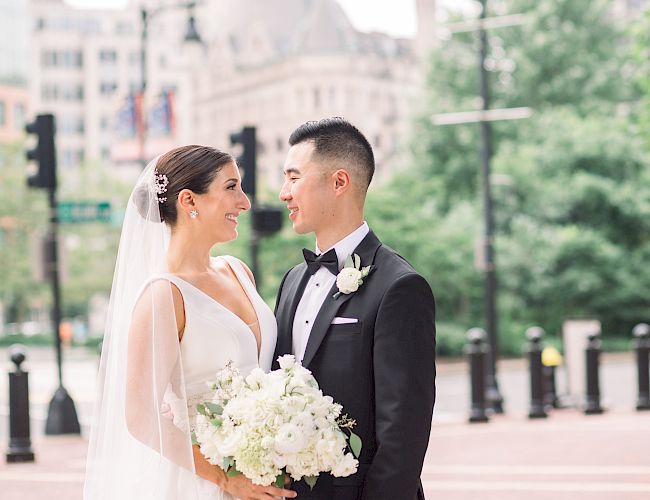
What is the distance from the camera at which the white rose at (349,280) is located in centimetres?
446

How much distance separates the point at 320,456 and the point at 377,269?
702 millimetres

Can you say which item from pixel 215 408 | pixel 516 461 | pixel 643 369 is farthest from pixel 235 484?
pixel 643 369

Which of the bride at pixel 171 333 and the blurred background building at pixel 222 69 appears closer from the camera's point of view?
the bride at pixel 171 333

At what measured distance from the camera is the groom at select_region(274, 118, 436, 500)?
14.0 ft

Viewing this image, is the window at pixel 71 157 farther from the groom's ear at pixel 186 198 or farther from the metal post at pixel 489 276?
the groom's ear at pixel 186 198

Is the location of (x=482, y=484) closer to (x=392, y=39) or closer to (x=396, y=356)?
(x=396, y=356)

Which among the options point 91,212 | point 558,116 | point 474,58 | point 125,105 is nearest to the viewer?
point 91,212

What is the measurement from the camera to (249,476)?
4.26m

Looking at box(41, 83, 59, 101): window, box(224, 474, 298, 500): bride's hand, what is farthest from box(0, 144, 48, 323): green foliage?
box(224, 474, 298, 500): bride's hand

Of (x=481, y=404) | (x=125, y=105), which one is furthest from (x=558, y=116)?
(x=481, y=404)

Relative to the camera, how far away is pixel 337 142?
15.0ft

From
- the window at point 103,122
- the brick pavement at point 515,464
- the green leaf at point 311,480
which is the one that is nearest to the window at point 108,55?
the window at point 103,122

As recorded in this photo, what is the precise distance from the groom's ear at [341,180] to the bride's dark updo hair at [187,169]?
463 millimetres

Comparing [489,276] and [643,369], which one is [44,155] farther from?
[643,369]
